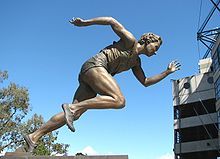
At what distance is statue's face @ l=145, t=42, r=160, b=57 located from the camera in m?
5.73

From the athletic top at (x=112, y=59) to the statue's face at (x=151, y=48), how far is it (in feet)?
0.67

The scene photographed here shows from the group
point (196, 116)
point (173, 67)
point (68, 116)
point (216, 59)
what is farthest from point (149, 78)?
point (196, 116)

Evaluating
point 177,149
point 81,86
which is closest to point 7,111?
point 81,86

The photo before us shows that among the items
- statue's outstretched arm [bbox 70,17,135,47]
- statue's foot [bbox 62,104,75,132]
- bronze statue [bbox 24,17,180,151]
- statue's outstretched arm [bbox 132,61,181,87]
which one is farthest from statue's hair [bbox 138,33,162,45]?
statue's foot [bbox 62,104,75,132]

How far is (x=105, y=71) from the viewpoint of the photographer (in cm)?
555

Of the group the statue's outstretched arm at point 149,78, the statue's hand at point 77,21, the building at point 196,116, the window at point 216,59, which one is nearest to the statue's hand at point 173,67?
the statue's outstretched arm at point 149,78

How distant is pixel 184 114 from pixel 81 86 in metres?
45.2

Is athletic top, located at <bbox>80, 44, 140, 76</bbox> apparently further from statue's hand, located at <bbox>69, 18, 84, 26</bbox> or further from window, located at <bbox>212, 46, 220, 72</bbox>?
window, located at <bbox>212, 46, 220, 72</bbox>

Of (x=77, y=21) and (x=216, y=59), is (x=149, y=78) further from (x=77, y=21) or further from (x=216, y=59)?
(x=216, y=59)

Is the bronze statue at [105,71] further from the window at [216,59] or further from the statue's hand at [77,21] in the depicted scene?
the window at [216,59]

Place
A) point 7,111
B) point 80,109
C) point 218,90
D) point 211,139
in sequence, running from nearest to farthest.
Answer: point 80,109 < point 7,111 < point 218,90 < point 211,139

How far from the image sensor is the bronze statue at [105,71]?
5.30 meters

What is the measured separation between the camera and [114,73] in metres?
5.90

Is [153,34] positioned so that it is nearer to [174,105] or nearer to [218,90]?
[218,90]
